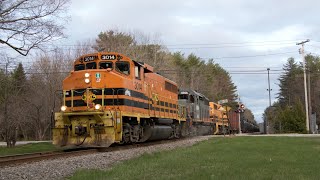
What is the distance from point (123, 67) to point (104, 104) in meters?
2.41

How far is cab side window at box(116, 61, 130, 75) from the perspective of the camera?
66.6 ft

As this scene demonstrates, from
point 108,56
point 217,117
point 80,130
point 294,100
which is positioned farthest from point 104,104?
point 294,100

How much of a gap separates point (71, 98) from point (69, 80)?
1.00 metres

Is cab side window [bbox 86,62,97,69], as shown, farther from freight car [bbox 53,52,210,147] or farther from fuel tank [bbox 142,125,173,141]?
fuel tank [bbox 142,125,173,141]

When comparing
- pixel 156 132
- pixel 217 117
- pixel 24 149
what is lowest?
pixel 24 149

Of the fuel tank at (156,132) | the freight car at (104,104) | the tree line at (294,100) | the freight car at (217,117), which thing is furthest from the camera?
the tree line at (294,100)

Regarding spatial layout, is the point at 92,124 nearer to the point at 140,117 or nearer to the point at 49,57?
the point at 140,117

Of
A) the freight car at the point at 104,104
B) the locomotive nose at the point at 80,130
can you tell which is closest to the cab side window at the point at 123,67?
the freight car at the point at 104,104

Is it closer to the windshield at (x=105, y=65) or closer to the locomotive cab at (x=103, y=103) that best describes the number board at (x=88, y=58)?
the locomotive cab at (x=103, y=103)

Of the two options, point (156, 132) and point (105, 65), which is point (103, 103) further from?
point (156, 132)

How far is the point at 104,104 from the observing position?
19031 mm

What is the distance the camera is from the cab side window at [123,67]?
2030cm

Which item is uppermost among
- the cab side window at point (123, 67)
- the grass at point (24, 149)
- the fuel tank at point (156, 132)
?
the cab side window at point (123, 67)

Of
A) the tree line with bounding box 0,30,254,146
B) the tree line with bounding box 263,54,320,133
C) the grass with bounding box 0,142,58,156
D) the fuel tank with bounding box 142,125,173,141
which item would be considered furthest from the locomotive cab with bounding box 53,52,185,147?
the tree line with bounding box 263,54,320,133
